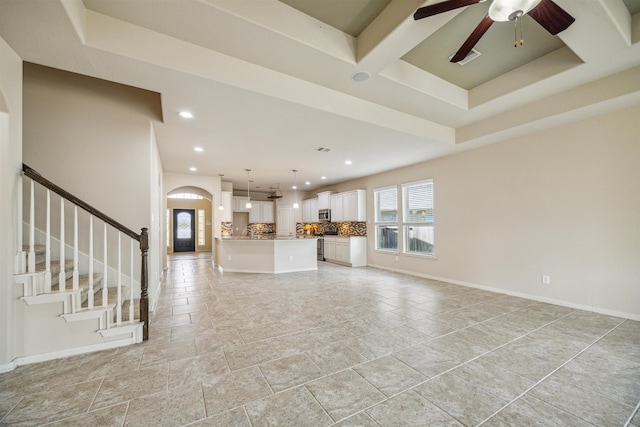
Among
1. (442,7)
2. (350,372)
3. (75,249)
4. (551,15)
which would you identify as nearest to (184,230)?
(75,249)

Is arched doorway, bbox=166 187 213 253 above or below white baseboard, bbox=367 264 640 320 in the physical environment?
above

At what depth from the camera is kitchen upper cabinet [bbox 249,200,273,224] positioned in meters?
10.3

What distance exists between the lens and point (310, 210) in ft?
33.0

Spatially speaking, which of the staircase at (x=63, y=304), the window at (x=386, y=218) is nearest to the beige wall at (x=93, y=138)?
the staircase at (x=63, y=304)

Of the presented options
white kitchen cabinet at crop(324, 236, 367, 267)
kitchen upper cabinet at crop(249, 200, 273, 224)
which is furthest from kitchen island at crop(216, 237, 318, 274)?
kitchen upper cabinet at crop(249, 200, 273, 224)

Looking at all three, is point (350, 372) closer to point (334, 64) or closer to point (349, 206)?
point (334, 64)

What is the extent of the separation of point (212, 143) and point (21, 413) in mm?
3792

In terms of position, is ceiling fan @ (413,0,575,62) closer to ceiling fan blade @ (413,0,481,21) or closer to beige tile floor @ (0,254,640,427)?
ceiling fan blade @ (413,0,481,21)

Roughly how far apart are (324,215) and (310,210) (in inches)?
45.7

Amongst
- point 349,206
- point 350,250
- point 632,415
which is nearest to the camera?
point 632,415

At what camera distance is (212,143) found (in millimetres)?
4453

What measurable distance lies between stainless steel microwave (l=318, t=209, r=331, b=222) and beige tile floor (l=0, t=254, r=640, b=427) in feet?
17.6

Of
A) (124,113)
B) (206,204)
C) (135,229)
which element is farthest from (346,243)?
(206,204)

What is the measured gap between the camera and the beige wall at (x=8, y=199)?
2021mm
